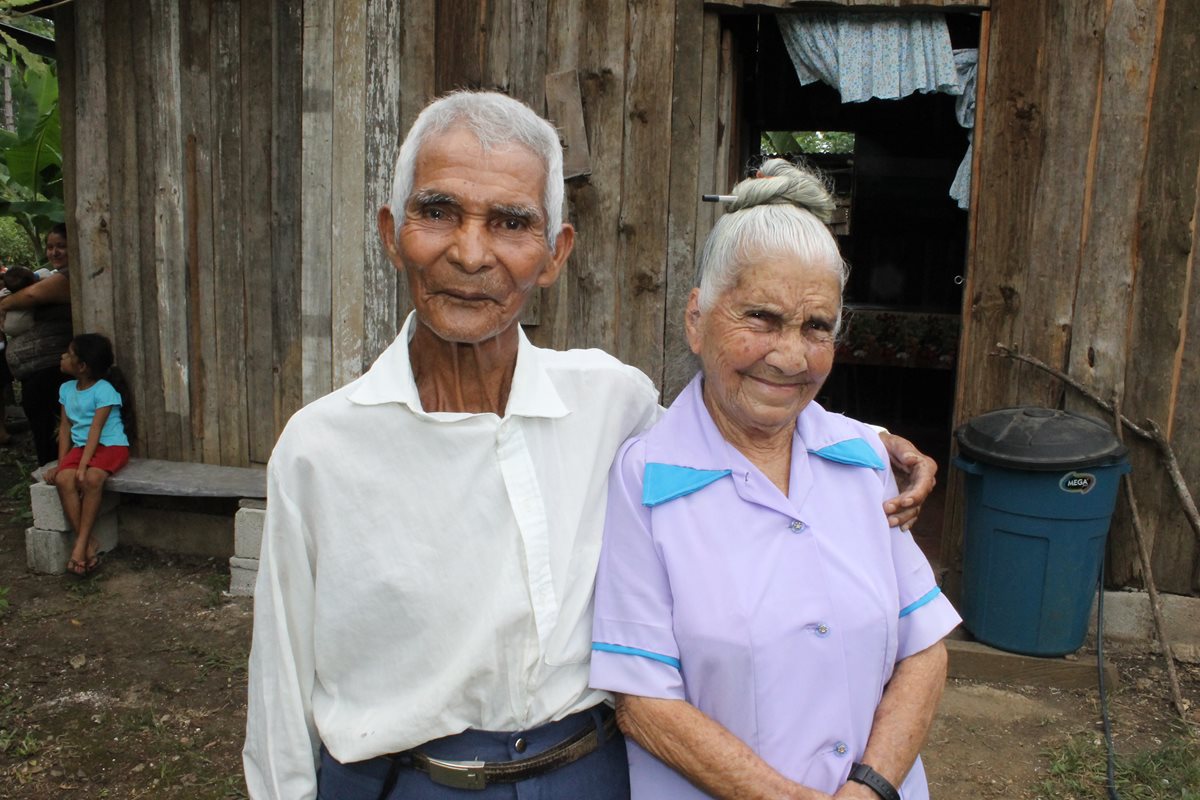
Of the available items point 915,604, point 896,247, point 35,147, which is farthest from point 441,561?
point 896,247

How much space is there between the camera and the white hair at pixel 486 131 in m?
1.56

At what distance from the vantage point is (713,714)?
1562 millimetres

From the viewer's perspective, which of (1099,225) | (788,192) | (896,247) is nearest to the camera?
(788,192)

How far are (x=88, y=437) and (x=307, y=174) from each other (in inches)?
82.3

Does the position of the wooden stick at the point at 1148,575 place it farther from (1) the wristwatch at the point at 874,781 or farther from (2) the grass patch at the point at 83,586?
(2) the grass patch at the point at 83,586

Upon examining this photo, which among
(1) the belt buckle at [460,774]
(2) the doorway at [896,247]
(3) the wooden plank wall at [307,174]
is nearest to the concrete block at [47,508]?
(3) the wooden plank wall at [307,174]

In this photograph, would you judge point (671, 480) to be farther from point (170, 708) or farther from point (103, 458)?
point (103, 458)

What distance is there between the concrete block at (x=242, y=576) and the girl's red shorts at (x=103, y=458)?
97 cm

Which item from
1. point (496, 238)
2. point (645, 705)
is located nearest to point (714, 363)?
point (496, 238)

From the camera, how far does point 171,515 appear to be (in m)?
5.73

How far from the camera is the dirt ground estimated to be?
3578mm

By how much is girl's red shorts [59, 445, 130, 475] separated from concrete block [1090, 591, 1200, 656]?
5310 mm

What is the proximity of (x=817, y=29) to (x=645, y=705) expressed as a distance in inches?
148

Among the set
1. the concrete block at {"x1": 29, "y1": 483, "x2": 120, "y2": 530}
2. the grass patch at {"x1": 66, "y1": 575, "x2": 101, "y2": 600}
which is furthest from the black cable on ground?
the concrete block at {"x1": 29, "y1": 483, "x2": 120, "y2": 530}
